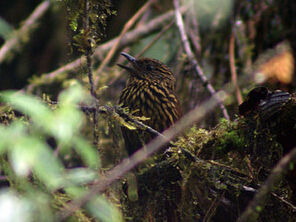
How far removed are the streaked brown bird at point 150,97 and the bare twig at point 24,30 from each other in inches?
67.3

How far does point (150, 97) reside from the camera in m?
3.18

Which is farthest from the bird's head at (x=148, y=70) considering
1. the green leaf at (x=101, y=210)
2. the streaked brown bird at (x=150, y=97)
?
the green leaf at (x=101, y=210)

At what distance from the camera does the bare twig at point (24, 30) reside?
174 inches

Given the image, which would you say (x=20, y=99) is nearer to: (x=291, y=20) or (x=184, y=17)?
(x=291, y=20)

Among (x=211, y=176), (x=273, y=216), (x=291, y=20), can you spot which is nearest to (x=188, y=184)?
(x=211, y=176)

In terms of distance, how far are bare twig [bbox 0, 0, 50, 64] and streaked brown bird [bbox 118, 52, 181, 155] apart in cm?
171

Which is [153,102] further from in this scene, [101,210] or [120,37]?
[101,210]

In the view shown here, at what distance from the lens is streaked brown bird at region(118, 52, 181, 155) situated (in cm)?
304

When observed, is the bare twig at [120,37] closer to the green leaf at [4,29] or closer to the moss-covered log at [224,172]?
the green leaf at [4,29]

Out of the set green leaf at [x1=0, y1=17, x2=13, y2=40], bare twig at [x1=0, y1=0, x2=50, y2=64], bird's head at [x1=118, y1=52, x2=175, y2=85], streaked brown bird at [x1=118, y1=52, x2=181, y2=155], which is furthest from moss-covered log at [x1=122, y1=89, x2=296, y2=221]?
bare twig at [x1=0, y1=0, x2=50, y2=64]

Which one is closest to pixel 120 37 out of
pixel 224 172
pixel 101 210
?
pixel 224 172

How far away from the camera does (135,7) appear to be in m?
4.87

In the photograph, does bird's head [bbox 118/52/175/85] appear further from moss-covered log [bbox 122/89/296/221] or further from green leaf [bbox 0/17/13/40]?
moss-covered log [bbox 122/89/296/221]

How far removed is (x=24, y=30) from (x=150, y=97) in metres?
2.12
